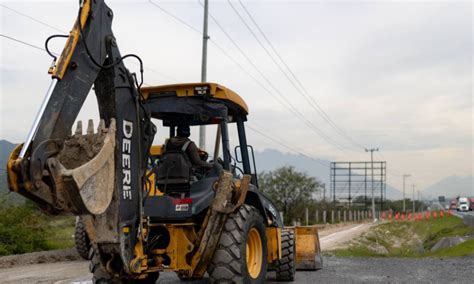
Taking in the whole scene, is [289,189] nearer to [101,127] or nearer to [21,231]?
[21,231]

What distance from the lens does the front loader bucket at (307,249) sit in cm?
1113

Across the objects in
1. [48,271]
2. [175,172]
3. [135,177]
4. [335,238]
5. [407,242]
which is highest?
[175,172]

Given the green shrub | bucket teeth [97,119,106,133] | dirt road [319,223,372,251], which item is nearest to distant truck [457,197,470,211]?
dirt road [319,223,372,251]

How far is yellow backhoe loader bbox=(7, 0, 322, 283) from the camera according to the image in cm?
488

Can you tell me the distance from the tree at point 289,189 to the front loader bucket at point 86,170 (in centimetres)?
4370

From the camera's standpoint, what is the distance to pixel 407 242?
32562 millimetres

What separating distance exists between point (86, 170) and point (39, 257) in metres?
10.3

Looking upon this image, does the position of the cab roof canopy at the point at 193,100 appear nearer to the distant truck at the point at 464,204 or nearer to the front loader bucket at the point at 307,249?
the front loader bucket at the point at 307,249

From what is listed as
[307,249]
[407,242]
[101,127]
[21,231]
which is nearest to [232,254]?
[101,127]

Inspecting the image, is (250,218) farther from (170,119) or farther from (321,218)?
(321,218)

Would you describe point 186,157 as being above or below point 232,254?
above

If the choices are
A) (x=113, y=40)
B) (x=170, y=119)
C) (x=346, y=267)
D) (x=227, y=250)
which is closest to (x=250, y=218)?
(x=227, y=250)

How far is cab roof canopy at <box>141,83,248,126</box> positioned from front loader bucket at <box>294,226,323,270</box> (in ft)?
14.4

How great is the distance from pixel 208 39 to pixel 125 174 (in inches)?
777
